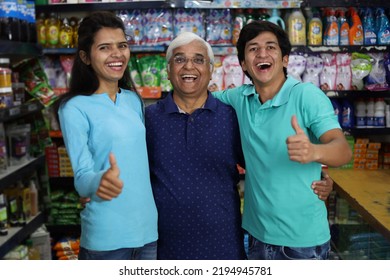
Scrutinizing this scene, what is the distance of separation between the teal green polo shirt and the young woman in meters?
0.30

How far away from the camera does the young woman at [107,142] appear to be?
1223 mm

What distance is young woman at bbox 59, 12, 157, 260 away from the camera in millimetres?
1223

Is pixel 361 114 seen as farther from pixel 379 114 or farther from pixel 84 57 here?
pixel 84 57

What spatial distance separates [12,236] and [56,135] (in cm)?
87

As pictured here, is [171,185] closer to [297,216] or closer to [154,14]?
[297,216]

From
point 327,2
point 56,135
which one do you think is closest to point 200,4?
point 327,2

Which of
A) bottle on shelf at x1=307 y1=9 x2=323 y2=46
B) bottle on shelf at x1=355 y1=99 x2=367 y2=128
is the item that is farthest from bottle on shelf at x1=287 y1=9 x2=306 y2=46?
bottle on shelf at x1=355 y1=99 x2=367 y2=128

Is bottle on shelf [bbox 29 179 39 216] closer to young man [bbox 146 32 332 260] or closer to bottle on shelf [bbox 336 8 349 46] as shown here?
young man [bbox 146 32 332 260]

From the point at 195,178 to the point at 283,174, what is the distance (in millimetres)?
248
